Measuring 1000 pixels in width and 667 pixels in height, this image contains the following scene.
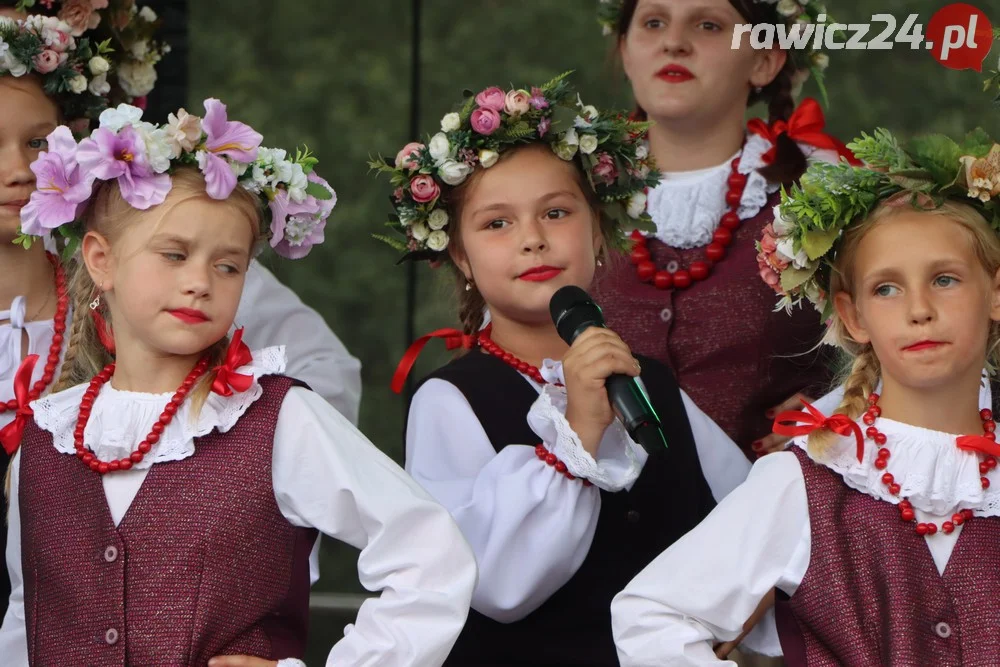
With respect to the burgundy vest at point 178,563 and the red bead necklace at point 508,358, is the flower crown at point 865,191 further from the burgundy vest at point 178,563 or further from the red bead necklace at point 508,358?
the burgundy vest at point 178,563

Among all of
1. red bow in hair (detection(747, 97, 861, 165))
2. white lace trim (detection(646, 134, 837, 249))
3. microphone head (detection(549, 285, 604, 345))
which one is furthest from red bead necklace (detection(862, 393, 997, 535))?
red bow in hair (detection(747, 97, 861, 165))

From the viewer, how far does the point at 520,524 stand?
276cm

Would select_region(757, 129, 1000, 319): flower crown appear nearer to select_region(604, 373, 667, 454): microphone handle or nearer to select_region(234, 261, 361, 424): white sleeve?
select_region(604, 373, 667, 454): microphone handle

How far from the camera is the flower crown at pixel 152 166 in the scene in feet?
8.67

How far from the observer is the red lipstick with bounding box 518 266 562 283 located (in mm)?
3016

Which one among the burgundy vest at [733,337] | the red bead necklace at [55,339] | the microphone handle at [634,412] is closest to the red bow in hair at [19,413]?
the red bead necklace at [55,339]

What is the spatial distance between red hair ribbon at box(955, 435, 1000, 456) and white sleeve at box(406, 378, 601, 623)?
67cm

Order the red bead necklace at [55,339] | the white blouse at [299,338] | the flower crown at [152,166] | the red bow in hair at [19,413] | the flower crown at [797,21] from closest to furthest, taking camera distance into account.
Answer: the flower crown at [152,166], the red bow in hair at [19,413], the red bead necklace at [55,339], the flower crown at [797,21], the white blouse at [299,338]

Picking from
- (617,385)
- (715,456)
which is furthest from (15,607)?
(715,456)

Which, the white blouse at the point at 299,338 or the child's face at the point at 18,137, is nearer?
the child's face at the point at 18,137

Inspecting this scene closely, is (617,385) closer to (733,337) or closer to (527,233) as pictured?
(527,233)

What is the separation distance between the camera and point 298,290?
5.37 meters

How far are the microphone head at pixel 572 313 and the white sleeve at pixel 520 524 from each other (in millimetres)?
239

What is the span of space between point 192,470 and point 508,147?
948mm
